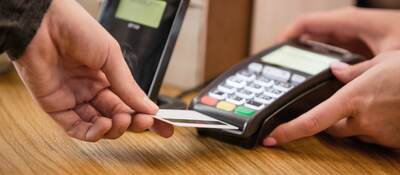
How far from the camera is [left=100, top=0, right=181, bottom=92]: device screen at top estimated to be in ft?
2.41

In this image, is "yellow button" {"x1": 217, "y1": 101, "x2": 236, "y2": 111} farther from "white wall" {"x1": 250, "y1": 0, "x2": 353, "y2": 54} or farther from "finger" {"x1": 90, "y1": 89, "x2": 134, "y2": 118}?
"white wall" {"x1": 250, "y1": 0, "x2": 353, "y2": 54}

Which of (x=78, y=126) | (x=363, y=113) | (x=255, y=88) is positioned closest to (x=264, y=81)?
(x=255, y=88)

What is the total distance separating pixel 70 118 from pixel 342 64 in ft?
1.04

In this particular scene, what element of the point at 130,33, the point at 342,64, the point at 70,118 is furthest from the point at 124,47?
the point at 342,64

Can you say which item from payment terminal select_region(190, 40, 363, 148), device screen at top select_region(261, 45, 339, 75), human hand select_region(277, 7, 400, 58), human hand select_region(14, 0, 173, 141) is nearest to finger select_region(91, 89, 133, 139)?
human hand select_region(14, 0, 173, 141)

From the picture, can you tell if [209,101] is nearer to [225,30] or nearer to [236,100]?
[236,100]

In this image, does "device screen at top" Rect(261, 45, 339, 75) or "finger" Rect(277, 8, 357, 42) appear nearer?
Answer: "device screen at top" Rect(261, 45, 339, 75)

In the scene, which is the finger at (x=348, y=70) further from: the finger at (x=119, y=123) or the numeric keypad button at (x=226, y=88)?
the finger at (x=119, y=123)

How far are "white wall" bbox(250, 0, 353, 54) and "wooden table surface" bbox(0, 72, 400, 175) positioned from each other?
0.95 feet

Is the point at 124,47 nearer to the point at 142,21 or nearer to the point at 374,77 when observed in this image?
the point at 142,21

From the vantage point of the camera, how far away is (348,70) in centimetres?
75

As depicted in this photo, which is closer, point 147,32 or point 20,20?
point 20,20

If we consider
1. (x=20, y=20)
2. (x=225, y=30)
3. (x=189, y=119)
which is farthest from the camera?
(x=225, y=30)

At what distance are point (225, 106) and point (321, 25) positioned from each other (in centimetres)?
30
